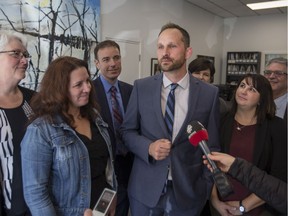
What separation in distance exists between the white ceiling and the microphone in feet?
19.3

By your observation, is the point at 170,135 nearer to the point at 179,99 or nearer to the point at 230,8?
the point at 179,99

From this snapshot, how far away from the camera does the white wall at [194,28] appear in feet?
15.7

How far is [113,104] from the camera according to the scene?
2.27 metres

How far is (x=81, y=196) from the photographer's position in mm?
1441

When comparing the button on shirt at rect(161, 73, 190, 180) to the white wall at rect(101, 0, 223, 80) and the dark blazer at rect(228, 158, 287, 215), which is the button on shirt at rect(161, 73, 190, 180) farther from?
the white wall at rect(101, 0, 223, 80)

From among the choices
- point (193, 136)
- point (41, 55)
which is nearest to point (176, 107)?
point (193, 136)

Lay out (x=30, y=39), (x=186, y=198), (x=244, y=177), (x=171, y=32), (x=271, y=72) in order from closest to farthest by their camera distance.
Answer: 1. (x=244, y=177)
2. (x=186, y=198)
3. (x=171, y=32)
4. (x=271, y=72)
5. (x=30, y=39)

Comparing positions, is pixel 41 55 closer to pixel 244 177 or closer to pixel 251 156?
pixel 251 156

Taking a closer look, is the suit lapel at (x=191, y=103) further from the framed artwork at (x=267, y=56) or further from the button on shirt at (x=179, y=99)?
the framed artwork at (x=267, y=56)

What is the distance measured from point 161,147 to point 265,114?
792 mm

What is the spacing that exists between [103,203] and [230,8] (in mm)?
6817

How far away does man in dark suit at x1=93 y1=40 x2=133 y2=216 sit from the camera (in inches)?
86.5

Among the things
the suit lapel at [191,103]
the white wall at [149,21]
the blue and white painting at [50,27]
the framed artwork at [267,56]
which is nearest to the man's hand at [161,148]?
the suit lapel at [191,103]

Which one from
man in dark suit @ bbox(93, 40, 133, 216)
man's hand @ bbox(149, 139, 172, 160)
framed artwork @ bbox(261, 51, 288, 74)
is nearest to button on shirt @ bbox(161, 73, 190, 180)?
man's hand @ bbox(149, 139, 172, 160)
